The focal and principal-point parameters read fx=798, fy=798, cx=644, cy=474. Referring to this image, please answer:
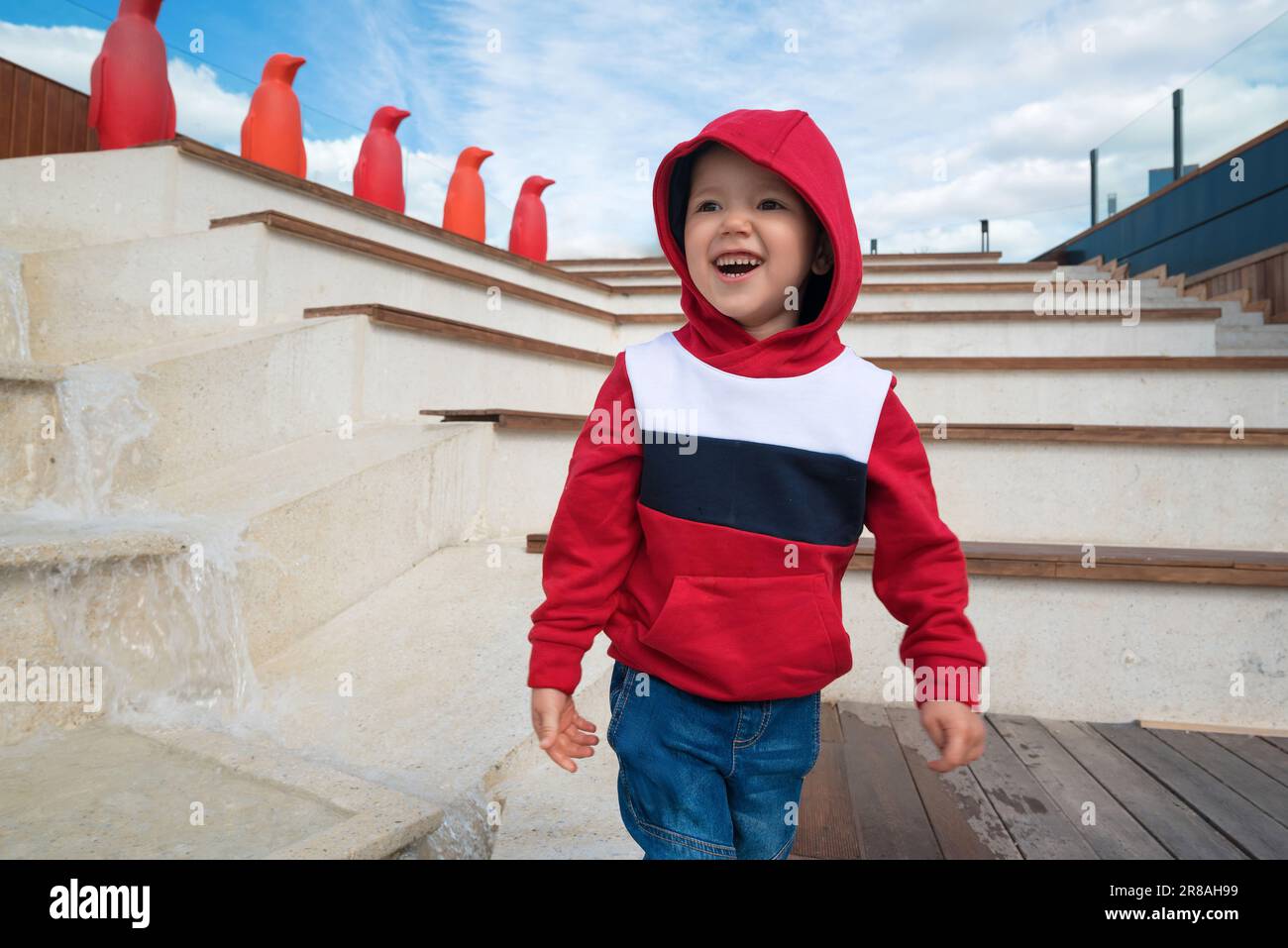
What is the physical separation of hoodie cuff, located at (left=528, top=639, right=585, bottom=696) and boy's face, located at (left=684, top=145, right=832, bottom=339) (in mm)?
456

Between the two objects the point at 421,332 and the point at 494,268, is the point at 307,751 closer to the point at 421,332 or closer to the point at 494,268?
the point at 421,332

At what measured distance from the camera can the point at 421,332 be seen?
2.92 metres

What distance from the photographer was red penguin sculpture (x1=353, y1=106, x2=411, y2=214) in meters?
4.56

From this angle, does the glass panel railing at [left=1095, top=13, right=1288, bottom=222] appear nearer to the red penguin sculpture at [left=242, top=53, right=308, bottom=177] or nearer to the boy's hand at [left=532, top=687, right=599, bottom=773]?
the red penguin sculpture at [left=242, top=53, right=308, bottom=177]

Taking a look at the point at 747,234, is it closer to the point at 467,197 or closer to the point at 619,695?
the point at 619,695

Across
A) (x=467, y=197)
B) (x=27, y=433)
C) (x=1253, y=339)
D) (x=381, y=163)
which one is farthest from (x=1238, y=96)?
(x=27, y=433)

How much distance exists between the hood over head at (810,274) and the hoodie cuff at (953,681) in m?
0.38

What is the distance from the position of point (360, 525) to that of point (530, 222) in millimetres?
3757

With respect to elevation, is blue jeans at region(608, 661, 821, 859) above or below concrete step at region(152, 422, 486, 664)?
below

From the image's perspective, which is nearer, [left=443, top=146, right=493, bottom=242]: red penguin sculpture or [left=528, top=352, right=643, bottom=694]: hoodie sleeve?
[left=528, top=352, right=643, bottom=694]: hoodie sleeve

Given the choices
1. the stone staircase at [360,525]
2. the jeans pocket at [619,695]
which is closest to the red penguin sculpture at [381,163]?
the stone staircase at [360,525]

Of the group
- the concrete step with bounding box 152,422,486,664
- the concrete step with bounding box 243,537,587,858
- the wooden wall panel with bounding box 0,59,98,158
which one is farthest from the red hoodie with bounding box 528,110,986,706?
the wooden wall panel with bounding box 0,59,98,158

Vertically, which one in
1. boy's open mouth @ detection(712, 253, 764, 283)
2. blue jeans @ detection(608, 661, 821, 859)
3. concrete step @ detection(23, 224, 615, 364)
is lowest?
blue jeans @ detection(608, 661, 821, 859)

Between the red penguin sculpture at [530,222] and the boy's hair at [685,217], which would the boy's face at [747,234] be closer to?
the boy's hair at [685,217]
